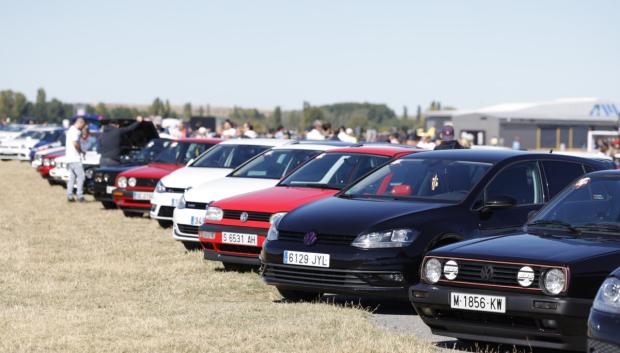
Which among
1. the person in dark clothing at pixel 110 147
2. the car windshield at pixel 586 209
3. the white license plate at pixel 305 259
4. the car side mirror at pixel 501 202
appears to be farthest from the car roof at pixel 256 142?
the car windshield at pixel 586 209

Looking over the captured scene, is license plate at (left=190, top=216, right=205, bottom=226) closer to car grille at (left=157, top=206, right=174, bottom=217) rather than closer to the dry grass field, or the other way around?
the dry grass field

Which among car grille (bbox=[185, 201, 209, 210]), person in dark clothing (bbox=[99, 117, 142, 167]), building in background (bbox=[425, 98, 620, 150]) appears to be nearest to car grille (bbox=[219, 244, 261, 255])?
car grille (bbox=[185, 201, 209, 210])

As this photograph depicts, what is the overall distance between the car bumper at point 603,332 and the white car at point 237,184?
727 cm

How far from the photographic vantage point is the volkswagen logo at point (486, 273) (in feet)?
27.6

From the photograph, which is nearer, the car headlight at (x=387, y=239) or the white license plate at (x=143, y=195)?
the car headlight at (x=387, y=239)

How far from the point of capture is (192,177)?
A: 18.0 m

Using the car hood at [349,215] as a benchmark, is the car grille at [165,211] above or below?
below

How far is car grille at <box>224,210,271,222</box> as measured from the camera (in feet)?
41.6

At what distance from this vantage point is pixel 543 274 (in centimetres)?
819

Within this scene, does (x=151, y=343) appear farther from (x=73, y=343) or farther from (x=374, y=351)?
(x=374, y=351)

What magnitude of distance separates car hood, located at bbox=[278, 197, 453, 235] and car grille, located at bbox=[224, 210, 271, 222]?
4.84 feet

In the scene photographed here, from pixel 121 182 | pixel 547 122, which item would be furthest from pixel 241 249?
pixel 547 122

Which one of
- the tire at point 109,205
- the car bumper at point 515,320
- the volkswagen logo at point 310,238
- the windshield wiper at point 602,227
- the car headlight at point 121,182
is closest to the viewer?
the car bumper at point 515,320

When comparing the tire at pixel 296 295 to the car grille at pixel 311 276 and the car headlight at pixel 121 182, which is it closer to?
the car grille at pixel 311 276
